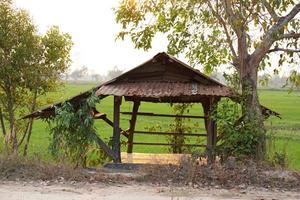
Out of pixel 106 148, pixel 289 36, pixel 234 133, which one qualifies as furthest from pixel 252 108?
pixel 106 148

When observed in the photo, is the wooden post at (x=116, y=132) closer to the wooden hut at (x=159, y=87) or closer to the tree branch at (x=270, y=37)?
the wooden hut at (x=159, y=87)

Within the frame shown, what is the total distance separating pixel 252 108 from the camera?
12922 millimetres

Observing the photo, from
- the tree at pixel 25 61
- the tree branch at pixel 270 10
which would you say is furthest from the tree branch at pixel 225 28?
the tree at pixel 25 61

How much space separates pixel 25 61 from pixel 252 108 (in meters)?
7.46

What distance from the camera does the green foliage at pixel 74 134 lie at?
12062 millimetres

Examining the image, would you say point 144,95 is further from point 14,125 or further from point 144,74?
point 14,125

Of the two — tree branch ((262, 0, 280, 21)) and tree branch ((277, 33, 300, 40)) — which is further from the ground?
tree branch ((262, 0, 280, 21))

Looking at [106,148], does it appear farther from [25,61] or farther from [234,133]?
[25,61]

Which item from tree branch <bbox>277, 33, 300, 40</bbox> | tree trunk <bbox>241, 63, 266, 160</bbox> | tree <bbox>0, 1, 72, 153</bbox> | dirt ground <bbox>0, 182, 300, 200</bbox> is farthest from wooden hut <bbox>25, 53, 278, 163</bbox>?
tree <bbox>0, 1, 72, 153</bbox>

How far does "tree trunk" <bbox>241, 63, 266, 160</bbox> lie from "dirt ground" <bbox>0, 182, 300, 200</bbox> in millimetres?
2282

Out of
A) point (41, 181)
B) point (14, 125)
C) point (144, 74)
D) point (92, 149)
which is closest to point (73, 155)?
point (92, 149)

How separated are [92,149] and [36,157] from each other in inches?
58.3

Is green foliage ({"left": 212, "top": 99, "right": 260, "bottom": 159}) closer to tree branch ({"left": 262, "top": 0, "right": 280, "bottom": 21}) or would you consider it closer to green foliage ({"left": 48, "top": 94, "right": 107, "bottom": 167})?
tree branch ({"left": 262, "top": 0, "right": 280, "bottom": 21})

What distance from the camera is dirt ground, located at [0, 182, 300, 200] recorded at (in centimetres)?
916
